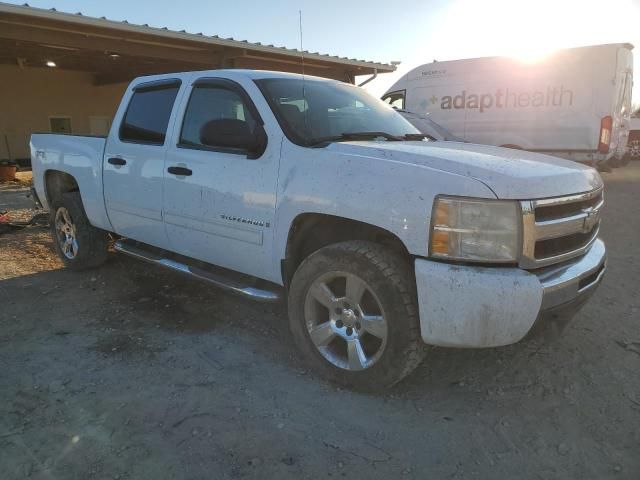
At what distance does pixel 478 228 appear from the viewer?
7.89 feet

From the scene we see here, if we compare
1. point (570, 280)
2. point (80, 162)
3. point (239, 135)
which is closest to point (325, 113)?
point (239, 135)

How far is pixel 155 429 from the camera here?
2527 millimetres

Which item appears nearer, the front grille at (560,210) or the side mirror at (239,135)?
the front grille at (560,210)

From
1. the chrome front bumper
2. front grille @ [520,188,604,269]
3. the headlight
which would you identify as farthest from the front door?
the chrome front bumper

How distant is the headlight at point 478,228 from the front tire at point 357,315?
1.16ft

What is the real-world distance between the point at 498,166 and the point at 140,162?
2876mm

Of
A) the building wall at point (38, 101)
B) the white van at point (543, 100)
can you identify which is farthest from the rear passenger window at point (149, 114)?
the building wall at point (38, 101)

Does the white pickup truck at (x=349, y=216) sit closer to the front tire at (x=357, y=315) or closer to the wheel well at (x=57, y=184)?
the front tire at (x=357, y=315)

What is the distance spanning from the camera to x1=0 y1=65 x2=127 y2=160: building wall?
58.2ft

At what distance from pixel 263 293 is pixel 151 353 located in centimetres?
89

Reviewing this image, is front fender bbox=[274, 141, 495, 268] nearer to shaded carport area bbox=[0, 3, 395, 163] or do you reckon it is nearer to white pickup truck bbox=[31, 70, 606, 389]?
white pickup truck bbox=[31, 70, 606, 389]

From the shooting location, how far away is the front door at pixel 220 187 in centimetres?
321

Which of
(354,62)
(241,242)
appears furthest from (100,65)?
(241,242)

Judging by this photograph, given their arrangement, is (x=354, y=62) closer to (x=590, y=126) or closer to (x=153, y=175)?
(x=590, y=126)
